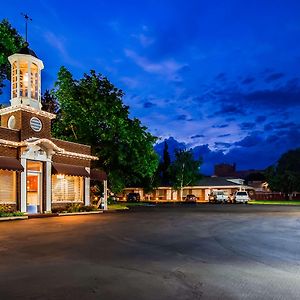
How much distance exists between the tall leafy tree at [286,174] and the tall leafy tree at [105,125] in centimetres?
3757

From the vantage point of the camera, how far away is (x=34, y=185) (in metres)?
27.2

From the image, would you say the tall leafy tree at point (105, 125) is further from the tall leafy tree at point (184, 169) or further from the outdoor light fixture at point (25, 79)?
the tall leafy tree at point (184, 169)

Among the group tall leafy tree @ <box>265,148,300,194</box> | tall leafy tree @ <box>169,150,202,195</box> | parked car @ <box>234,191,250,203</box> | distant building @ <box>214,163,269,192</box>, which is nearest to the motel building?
parked car @ <box>234,191,250,203</box>

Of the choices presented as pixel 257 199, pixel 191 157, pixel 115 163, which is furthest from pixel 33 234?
pixel 257 199

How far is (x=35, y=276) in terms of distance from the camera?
714 cm

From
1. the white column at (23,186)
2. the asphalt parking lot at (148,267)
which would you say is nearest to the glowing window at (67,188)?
the white column at (23,186)

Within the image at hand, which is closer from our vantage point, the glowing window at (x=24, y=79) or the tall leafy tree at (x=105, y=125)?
the glowing window at (x=24, y=79)

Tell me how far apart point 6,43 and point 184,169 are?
41.8 m

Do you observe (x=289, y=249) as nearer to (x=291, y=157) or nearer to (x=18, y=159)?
(x=18, y=159)

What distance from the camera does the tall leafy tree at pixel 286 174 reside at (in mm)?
66500

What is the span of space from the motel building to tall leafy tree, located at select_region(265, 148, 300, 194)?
46.2 m

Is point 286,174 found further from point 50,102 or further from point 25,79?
point 25,79

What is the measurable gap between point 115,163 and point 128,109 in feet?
16.9

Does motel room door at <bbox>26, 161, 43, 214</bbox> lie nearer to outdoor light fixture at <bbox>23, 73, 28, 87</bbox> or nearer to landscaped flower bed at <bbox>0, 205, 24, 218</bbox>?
landscaped flower bed at <bbox>0, 205, 24, 218</bbox>
